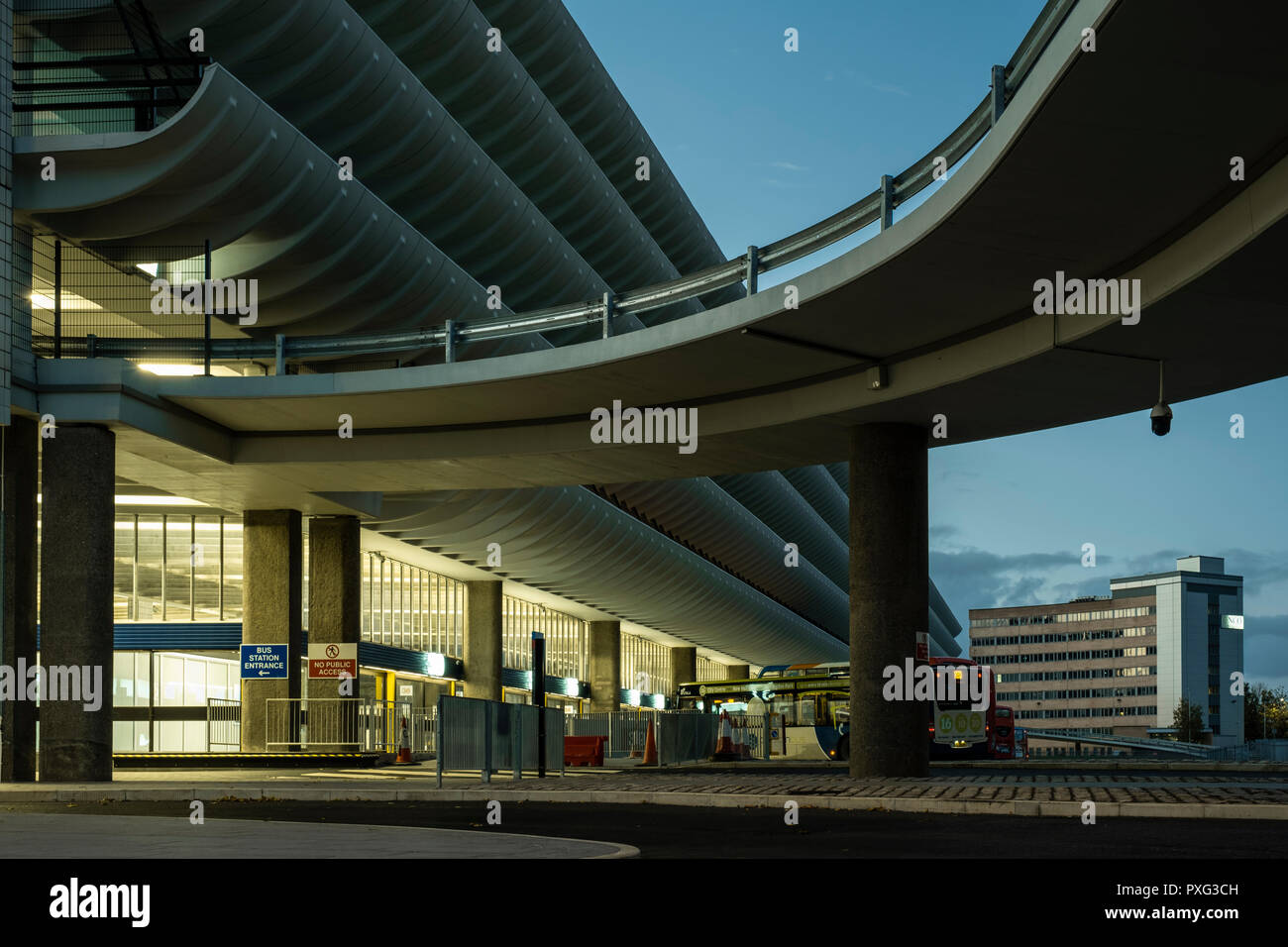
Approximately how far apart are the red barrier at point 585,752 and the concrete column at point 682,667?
5001 centimetres

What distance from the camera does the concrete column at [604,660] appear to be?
7106cm

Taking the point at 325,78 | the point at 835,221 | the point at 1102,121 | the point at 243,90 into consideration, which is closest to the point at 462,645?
the point at 325,78

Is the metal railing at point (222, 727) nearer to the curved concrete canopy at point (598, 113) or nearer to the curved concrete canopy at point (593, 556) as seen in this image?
the curved concrete canopy at point (593, 556)

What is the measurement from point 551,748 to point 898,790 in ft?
33.3

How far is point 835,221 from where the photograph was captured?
66.8 feet

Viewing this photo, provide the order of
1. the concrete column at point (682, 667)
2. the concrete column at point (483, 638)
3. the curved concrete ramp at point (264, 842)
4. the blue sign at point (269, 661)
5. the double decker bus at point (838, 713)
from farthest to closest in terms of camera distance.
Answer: the concrete column at point (682, 667)
the concrete column at point (483, 638)
the double decker bus at point (838, 713)
the blue sign at point (269, 661)
the curved concrete ramp at point (264, 842)

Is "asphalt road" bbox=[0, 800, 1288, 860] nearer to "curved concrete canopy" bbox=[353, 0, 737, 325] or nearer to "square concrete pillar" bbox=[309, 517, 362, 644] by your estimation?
"square concrete pillar" bbox=[309, 517, 362, 644]

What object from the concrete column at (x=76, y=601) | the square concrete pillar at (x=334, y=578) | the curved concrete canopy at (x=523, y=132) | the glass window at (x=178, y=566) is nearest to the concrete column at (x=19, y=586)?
the concrete column at (x=76, y=601)

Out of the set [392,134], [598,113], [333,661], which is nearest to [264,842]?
[392,134]

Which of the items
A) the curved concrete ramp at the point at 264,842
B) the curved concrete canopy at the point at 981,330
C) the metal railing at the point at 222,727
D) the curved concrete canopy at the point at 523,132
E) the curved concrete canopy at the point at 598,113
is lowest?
the metal railing at the point at 222,727

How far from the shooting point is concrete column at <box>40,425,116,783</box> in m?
23.5

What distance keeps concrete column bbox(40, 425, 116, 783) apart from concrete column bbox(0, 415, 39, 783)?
221mm

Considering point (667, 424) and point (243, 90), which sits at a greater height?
point (243, 90)
